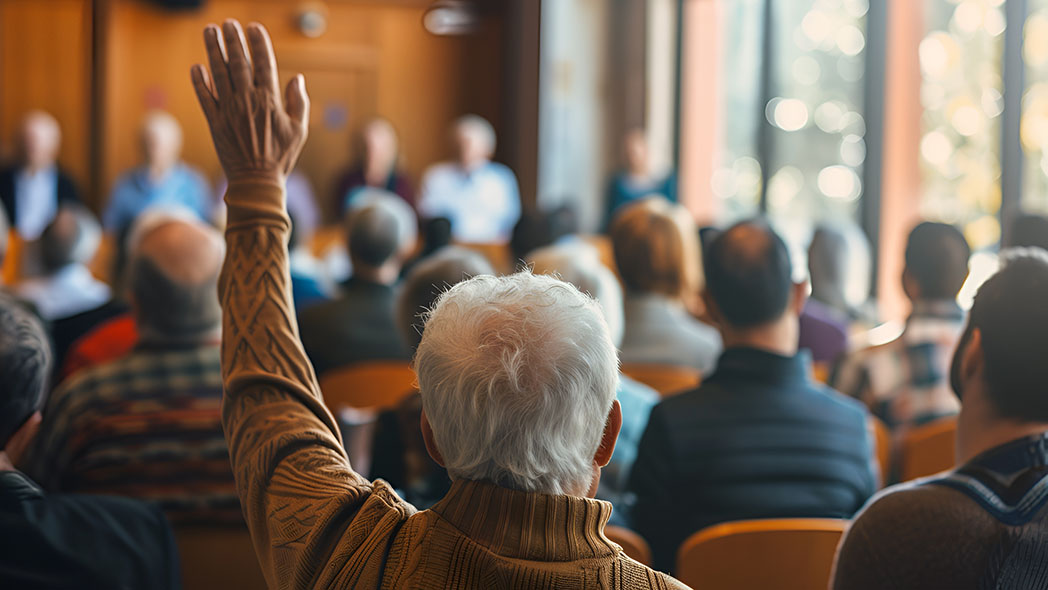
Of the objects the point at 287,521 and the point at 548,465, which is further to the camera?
the point at 287,521

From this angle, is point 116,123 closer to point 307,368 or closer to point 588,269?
point 588,269

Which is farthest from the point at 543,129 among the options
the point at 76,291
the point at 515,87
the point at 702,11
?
the point at 76,291

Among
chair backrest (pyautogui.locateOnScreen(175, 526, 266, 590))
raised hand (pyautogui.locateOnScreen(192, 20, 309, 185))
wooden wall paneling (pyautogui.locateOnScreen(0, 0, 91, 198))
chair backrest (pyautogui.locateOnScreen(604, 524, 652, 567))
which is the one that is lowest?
chair backrest (pyautogui.locateOnScreen(175, 526, 266, 590))

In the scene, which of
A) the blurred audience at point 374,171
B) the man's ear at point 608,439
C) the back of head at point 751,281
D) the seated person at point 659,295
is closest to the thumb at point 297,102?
the man's ear at point 608,439

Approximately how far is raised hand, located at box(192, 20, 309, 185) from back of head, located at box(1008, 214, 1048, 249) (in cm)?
251

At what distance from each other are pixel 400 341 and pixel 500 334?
107 inches

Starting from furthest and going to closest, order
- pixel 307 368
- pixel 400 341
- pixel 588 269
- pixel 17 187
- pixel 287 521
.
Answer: pixel 17 187, pixel 400 341, pixel 588 269, pixel 307 368, pixel 287 521

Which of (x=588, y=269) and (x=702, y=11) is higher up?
(x=702, y=11)

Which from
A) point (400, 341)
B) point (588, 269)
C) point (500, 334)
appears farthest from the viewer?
point (400, 341)

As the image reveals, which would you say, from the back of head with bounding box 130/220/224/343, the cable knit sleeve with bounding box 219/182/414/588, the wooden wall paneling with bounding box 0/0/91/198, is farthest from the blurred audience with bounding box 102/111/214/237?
the cable knit sleeve with bounding box 219/182/414/588

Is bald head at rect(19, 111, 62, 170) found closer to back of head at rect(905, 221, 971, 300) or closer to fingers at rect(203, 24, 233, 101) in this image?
back of head at rect(905, 221, 971, 300)

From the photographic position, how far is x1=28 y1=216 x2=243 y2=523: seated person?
220 cm

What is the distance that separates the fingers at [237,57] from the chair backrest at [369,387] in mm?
1904

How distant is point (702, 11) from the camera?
354 inches
